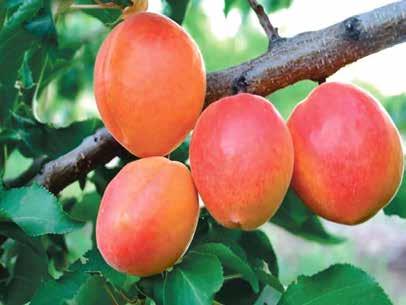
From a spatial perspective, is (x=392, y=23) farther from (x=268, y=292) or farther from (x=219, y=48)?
(x=219, y=48)

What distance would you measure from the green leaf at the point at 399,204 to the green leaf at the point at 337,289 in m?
0.15

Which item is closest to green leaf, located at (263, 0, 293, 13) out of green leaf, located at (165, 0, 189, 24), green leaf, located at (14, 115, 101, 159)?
green leaf, located at (165, 0, 189, 24)

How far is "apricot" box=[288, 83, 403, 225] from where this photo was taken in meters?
0.73

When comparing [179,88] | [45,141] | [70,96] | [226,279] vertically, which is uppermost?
[179,88]

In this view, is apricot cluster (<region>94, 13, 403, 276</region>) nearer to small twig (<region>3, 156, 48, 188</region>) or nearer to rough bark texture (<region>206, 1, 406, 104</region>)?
rough bark texture (<region>206, 1, 406, 104</region>)

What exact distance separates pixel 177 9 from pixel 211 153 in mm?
400

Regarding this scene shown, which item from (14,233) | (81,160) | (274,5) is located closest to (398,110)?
(274,5)

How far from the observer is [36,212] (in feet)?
2.63

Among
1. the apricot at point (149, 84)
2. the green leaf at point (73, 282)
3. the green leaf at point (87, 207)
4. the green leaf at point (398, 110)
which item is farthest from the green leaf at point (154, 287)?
the green leaf at point (398, 110)

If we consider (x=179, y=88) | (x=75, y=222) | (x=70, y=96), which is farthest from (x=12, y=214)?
(x=70, y=96)

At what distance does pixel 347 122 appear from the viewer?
0.74m

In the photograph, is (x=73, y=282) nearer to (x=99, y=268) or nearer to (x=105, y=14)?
(x=99, y=268)

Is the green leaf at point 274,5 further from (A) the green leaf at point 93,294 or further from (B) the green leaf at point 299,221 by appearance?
(A) the green leaf at point 93,294

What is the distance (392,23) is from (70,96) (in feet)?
3.31
